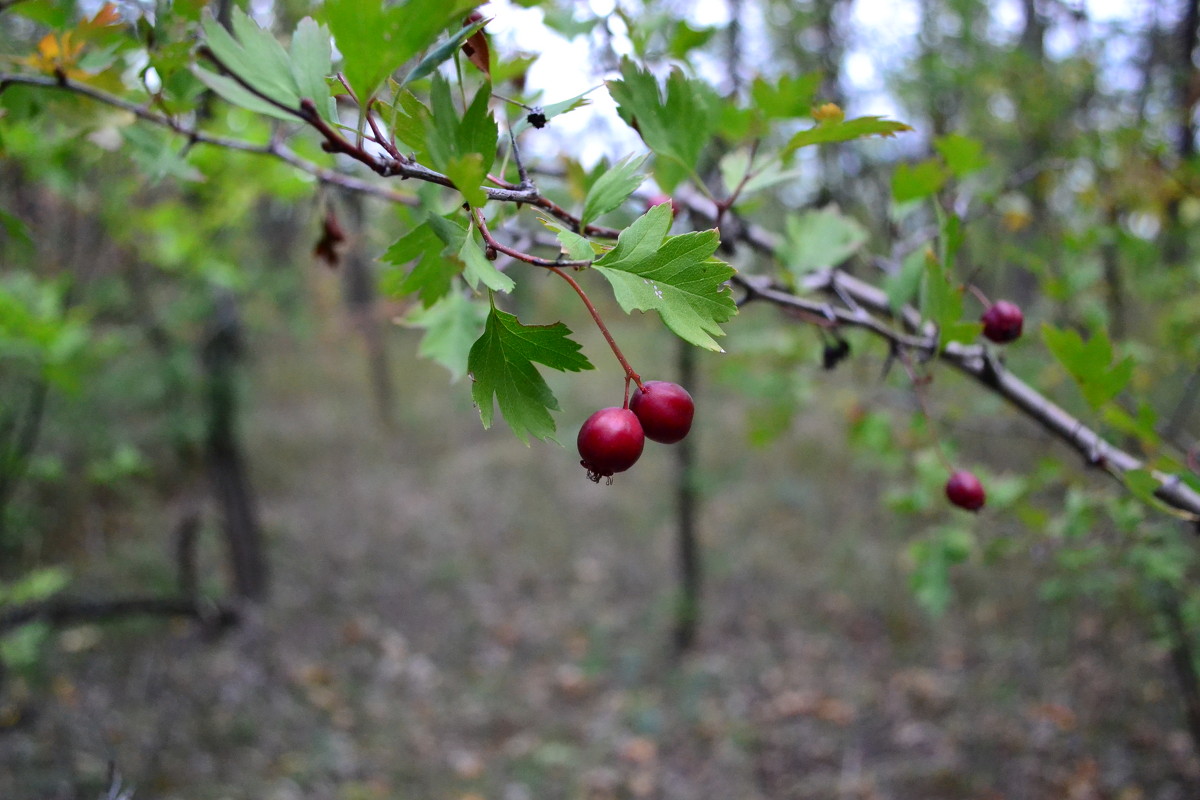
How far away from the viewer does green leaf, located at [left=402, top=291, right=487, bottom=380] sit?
1.33 m

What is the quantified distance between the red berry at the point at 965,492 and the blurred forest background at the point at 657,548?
2.06ft

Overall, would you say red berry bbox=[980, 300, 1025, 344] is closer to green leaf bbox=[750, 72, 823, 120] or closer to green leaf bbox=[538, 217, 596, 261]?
green leaf bbox=[750, 72, 823, 120]

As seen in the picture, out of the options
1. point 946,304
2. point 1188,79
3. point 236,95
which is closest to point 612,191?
point 236,95

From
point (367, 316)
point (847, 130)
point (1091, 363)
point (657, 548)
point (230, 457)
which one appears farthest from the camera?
point (367, 316)

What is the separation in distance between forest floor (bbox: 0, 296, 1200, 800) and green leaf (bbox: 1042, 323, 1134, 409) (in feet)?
9.09

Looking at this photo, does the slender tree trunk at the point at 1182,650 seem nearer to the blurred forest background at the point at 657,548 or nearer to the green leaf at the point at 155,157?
the blurred forest background at the point at 657,548

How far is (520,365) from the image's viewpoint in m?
0.83

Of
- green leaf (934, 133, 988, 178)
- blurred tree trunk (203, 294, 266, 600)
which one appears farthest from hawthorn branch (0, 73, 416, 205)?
blurred tree trunk (203, 294, 266, 600)

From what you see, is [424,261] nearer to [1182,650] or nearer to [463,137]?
[463,137]

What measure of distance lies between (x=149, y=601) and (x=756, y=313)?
7.00 metres

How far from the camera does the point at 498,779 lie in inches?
205

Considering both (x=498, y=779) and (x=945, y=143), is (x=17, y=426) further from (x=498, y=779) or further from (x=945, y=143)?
(x=945, y=143)

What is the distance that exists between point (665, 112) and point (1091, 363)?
89 centimetres

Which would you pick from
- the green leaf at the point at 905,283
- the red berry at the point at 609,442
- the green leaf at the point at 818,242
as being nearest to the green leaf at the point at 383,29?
the red berry at the point at 609,442
